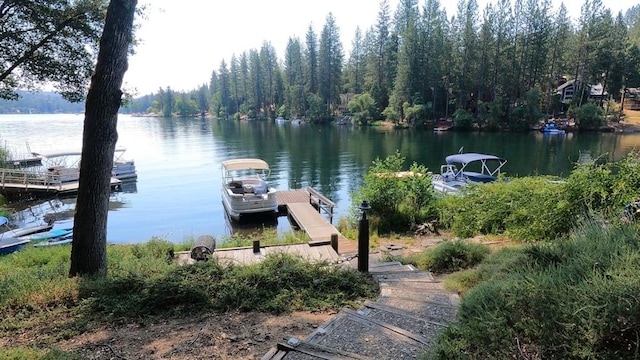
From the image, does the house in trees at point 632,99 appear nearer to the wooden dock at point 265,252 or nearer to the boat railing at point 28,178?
the wooden dock at point 265,252

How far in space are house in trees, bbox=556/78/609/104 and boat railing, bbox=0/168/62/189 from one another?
58083 millimetres

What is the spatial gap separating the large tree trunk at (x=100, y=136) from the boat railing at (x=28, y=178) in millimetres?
18999

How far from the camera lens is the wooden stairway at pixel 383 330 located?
9.11ft

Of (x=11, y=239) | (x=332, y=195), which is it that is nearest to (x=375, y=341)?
(x=11, y=239)

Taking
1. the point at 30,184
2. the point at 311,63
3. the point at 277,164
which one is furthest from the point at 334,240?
the point at 311,63

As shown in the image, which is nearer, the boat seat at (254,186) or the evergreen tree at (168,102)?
the boat seat at (254,186)

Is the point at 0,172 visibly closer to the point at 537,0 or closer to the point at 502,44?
the point at 502,44

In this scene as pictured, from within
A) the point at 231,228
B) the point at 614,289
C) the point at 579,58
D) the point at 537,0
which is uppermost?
the point at 537,0

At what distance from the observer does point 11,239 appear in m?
11.3

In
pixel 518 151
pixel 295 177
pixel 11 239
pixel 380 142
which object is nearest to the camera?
pixel 11 239

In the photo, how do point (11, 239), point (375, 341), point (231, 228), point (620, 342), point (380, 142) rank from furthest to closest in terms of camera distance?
point (380, 142)
point (231, 228)
point (11, 239)
point (375, 341)
point (620, 342)

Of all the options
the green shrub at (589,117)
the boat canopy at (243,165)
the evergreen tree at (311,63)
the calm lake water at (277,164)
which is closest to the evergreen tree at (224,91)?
the evergreen tree at (311,63)

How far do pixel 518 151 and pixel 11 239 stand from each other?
34.4m

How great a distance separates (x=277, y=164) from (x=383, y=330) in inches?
1069
